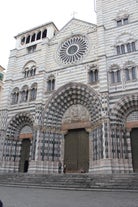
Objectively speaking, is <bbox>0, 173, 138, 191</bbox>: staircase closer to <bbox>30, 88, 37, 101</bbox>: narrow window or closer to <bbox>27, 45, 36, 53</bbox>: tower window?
<bbox>30, 88, 37, 101</bbox>: narrow window

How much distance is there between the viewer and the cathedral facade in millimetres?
14141

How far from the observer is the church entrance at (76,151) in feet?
50.7

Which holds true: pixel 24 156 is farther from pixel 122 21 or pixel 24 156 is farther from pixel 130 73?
A: pixel 122 21

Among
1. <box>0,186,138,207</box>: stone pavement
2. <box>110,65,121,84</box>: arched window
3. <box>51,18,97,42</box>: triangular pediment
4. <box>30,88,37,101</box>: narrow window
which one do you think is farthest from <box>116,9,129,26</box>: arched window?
<box>0,186,138,207</box>: stone pavement

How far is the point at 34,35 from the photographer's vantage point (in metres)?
23.1

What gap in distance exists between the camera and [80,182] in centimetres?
1038

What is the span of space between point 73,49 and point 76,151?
32.6 feet

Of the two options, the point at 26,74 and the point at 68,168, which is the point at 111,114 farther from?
the point at 26,74

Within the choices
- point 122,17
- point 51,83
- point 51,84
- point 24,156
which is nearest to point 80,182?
point 24,156

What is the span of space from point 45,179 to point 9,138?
7.56 metres

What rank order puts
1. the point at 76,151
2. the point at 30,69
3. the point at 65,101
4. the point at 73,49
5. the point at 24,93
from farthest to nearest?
the point at 30,69, the point at 24,93, the point at 73,49, the point at 65,101, the point at 76,151

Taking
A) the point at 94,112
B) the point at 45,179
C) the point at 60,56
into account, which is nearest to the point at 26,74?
the point at 60,56

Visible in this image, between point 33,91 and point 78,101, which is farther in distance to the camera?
point 33,91

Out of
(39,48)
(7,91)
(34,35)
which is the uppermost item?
(34,35)
